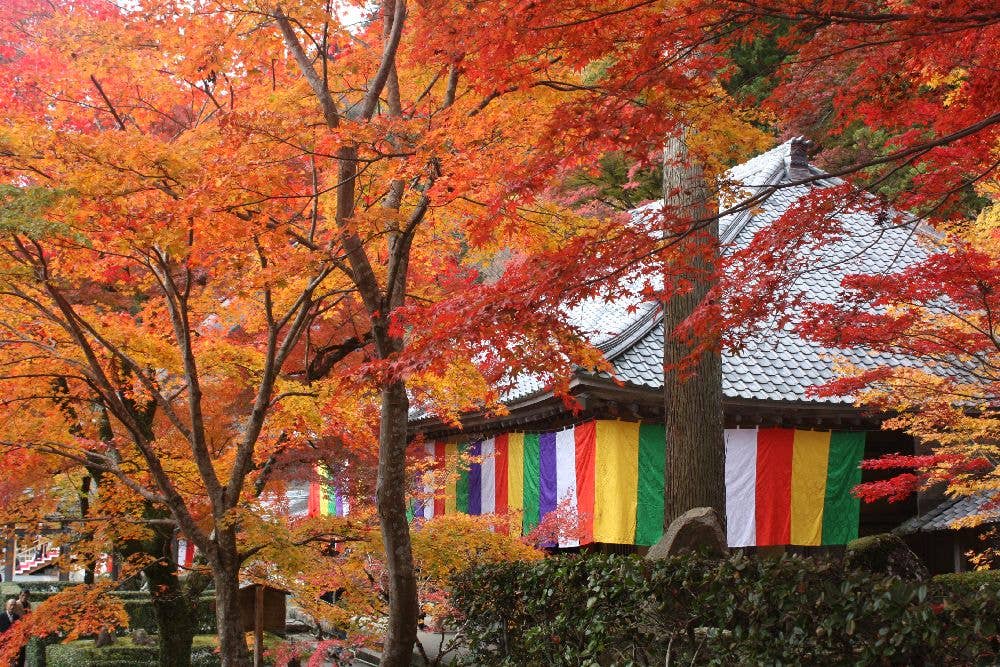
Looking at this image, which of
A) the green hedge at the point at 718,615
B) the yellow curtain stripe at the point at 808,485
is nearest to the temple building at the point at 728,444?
the yellow curtain stripe at the point at 808,485

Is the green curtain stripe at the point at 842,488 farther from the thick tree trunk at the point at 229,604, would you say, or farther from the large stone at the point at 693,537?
the thick tree trunk at the point at 229,604

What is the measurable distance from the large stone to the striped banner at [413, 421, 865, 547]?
16.5ft

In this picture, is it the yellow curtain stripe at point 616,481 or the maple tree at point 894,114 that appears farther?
the yellow curtain stripe at point 616,481

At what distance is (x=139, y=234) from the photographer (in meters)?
6.87

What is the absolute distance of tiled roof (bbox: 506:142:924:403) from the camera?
1132 centimetres

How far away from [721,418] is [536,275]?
4028mm

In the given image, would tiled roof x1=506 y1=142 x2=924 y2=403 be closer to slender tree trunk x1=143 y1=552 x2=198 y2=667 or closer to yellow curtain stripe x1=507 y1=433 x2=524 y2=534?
yellow curtain stripe x1=507 y1=433 x2=524 y2=534

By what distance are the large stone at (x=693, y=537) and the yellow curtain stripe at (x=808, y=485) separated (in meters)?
6.56

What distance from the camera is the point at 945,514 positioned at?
1226 centimetres

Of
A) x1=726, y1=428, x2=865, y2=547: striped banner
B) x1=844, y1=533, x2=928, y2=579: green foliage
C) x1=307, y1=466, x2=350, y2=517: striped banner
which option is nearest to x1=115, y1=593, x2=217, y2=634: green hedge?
x1=307, y1=466, x2=350, y2=517: striped banner

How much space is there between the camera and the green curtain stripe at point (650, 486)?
11273 millimetres

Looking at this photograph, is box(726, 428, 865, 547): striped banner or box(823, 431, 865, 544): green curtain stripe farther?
box(823, 431, 865, 544): green curtain stripe

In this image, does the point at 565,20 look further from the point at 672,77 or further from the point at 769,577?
the point at 769,577

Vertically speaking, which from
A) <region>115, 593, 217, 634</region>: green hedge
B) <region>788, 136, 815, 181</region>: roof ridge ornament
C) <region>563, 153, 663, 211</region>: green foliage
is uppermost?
<region>563, 153, 663, 211</region>: green foliage
